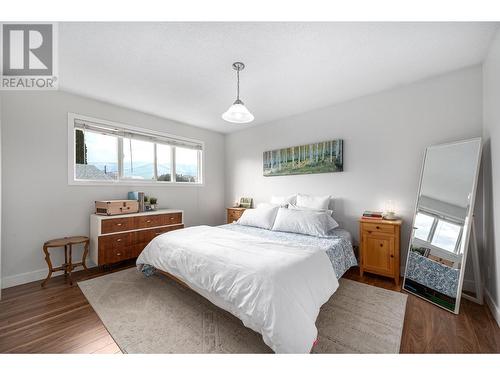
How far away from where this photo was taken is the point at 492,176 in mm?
2068

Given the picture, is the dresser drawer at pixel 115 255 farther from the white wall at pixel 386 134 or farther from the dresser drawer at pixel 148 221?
the white wall at pixel 386 134

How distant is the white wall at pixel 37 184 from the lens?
2561mm

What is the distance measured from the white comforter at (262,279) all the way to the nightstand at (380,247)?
1.06 meters

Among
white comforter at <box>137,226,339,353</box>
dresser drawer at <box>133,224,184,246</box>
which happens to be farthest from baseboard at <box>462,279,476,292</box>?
dresser drawer at <box>133,224,184,246</box>

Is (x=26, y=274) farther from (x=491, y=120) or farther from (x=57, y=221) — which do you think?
(x=491, y=120)

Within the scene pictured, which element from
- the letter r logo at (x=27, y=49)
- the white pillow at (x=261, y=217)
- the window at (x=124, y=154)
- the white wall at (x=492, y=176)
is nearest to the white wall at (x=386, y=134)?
the white wall at (x=492, y=176)

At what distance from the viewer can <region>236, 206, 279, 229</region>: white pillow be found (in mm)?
3266

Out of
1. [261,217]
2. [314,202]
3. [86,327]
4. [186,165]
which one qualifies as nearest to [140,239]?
[86,327]

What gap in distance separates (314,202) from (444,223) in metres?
1.53

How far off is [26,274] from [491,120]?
5.60 metres

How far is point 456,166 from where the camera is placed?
227cm

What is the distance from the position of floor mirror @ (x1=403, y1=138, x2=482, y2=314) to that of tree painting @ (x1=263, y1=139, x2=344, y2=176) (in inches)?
44.3

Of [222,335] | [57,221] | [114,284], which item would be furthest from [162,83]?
[222,335]
